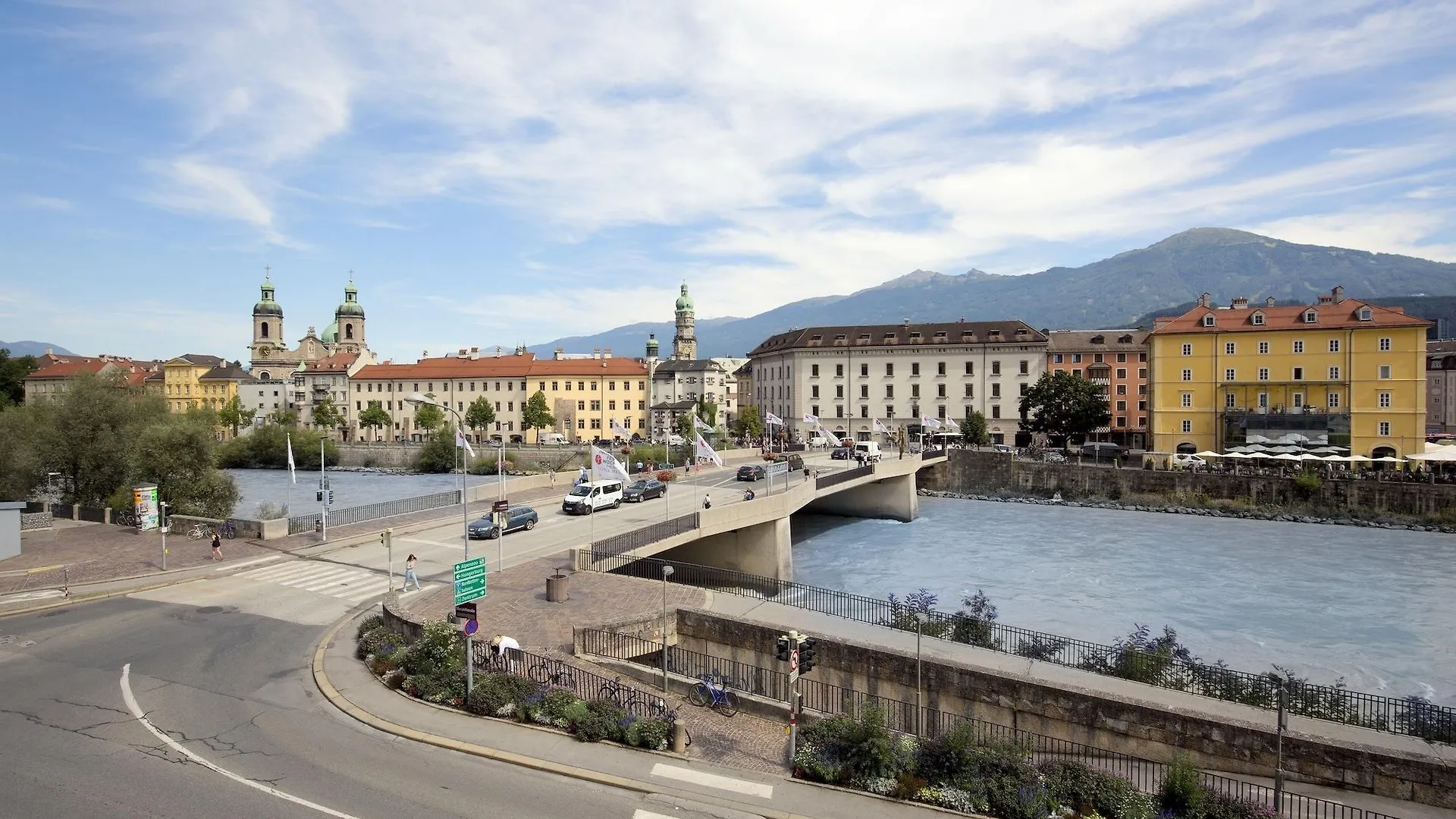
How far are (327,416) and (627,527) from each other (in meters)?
108

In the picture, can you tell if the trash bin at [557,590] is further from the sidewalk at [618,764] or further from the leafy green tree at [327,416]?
the leafy green tree at [327,416]

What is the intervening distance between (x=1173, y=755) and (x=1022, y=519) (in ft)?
165

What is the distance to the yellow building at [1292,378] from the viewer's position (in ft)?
219

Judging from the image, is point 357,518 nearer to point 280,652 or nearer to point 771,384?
point 280,652

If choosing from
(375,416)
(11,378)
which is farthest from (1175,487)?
(11,378)

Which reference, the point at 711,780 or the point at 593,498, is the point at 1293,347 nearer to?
the point at 593,498

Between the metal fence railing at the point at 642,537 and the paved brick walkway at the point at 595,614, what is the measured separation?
149cm

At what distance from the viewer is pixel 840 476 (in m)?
52.7

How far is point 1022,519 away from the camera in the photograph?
2442 inches

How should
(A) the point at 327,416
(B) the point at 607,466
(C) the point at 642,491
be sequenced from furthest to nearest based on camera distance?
(A) the point at 327,416 → (C) the point at 642,491 → (B) the point at 607,466

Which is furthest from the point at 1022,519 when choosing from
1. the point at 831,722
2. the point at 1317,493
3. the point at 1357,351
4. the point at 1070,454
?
the point at 831,722

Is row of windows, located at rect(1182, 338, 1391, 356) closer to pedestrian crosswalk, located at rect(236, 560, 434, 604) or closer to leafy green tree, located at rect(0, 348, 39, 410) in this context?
pedestrian crosswalk, located at rect(236, 560, 434, 604)

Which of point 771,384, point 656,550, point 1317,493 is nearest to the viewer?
point 656,550

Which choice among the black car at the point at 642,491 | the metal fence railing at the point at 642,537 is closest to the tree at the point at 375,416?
the black car at the point at 642,491
